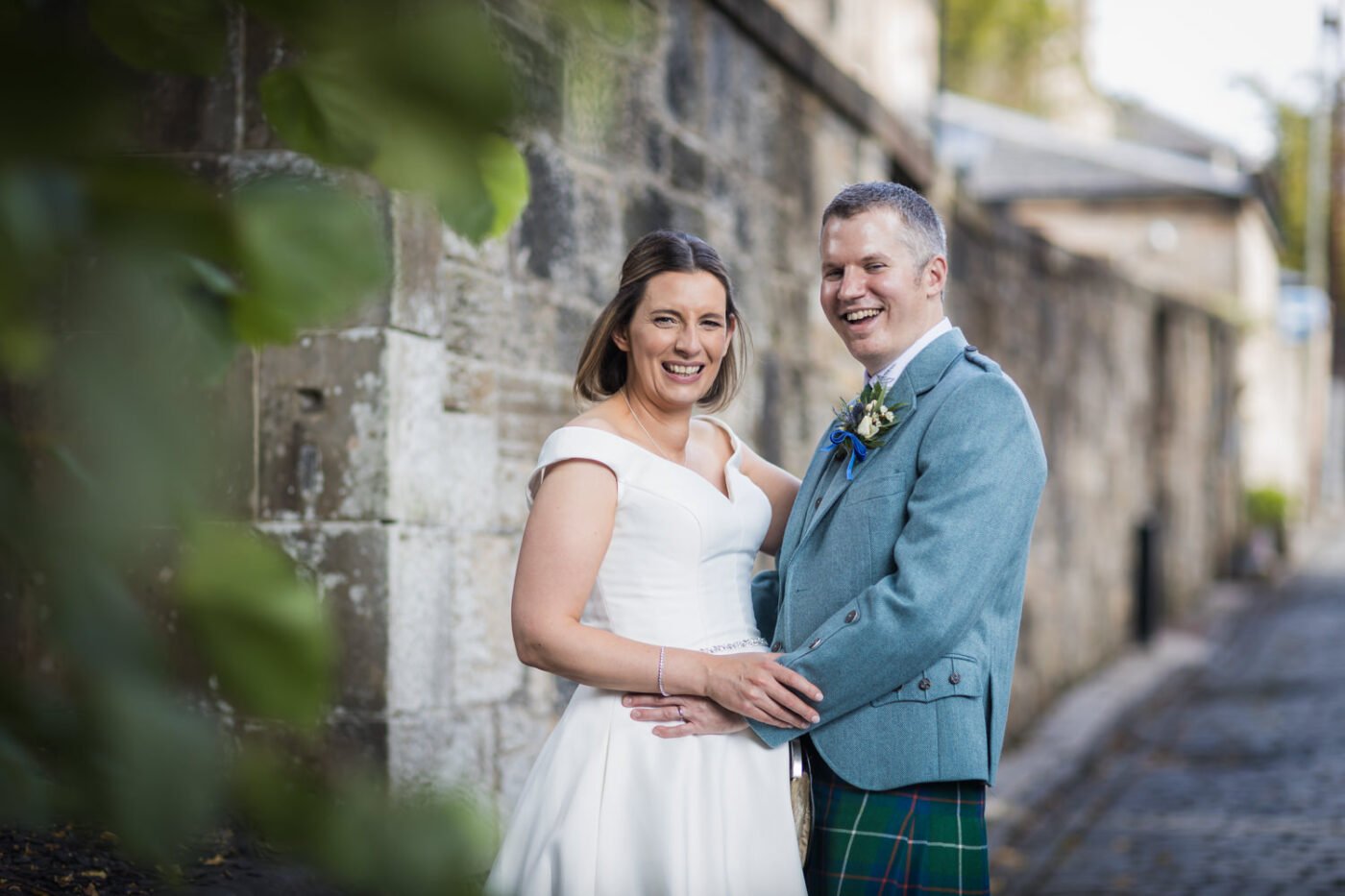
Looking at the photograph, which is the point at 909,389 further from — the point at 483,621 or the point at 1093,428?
the point at 1093,428

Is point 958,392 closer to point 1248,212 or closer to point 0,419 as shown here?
point 0,419

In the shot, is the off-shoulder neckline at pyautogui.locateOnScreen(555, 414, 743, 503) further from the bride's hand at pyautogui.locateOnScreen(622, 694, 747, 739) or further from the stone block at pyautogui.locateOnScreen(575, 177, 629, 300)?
the stone block at pyautogui.locateOnScreen(575, 177, 629, 300)

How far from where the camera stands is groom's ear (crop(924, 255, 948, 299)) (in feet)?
8.09

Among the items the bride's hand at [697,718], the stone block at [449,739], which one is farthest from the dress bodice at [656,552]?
the stone block at [449,739]

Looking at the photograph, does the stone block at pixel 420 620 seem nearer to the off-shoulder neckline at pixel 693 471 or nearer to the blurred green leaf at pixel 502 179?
the off-shoulder neckline at pixel 693 471

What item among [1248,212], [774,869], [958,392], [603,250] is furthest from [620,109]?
[1248,212]

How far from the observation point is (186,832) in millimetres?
483

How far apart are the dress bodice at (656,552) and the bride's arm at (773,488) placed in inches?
11.9

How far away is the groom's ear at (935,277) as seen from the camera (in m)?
2.46

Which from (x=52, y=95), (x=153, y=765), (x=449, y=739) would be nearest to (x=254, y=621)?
(x=153, y=765)

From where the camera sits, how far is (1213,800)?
7051 mm

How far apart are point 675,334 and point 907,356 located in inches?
14.5

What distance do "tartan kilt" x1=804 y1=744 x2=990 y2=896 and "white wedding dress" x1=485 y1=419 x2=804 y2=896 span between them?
0.07m

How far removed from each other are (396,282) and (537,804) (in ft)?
6.64
